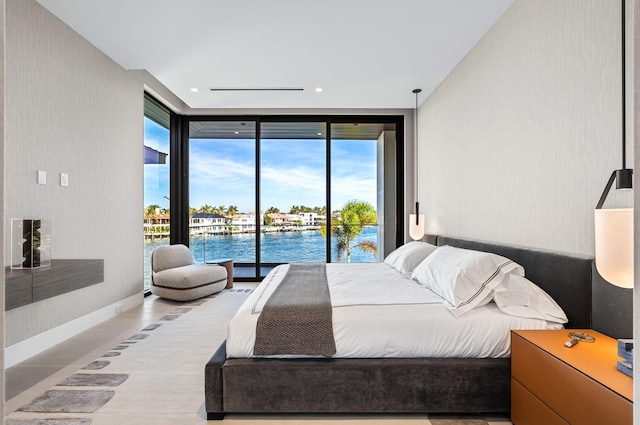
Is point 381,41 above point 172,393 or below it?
above

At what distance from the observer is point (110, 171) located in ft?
13.1

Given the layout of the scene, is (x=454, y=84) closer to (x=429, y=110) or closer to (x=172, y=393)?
(x=429, y=110)

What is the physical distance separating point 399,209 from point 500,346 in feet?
13.3

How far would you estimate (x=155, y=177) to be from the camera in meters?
5.36

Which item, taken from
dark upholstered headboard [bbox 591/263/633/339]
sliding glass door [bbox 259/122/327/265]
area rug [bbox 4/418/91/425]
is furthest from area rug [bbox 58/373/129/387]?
sliding glass door [bbox 259/122/327/265]

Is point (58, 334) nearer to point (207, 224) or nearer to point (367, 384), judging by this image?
point (367, 384)

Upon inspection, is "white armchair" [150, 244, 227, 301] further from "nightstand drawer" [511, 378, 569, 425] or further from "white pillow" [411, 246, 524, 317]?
"nightstand drawer" [511, 378, 569, 425]

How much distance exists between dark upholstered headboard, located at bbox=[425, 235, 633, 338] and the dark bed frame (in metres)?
0.01

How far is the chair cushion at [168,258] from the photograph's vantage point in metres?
4.86

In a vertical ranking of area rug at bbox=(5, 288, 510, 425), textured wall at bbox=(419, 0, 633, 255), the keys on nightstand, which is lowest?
area rug at bbox=(5, 288, 510, 425)

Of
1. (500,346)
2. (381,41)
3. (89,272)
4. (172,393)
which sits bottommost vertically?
(172,393)

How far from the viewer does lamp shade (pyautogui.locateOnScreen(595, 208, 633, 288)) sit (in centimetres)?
136

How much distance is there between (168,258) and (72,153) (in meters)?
1.98

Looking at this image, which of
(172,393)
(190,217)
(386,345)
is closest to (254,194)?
(190,217)
